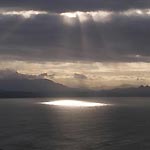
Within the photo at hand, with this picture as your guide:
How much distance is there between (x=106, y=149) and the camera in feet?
329

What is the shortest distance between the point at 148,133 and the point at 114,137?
18601 millimetres

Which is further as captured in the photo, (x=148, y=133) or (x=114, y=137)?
(x=148, y=133)

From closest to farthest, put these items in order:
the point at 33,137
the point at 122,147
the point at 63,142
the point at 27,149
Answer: the point at 27,149 < the point at 122,147 < the point at 63,142 < the point at 33,137

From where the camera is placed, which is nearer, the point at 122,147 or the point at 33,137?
the point at 122,147

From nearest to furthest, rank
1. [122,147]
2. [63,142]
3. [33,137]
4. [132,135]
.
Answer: [122,147] < [63,142] < [33,137] < [132,135]

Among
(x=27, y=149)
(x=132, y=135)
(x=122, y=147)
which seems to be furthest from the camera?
(x=132, y=135)

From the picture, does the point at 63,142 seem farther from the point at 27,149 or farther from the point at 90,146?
the point at 27,149

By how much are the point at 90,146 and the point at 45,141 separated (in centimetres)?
1563

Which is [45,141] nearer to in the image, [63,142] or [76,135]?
[63,142]

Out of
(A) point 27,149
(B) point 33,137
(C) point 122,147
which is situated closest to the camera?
(A) point 27,149

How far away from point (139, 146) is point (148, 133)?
1315 inches

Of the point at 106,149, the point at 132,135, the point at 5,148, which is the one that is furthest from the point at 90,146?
the point at 132,135

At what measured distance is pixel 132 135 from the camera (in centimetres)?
13338

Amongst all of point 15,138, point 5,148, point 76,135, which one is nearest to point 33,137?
point 15,138
